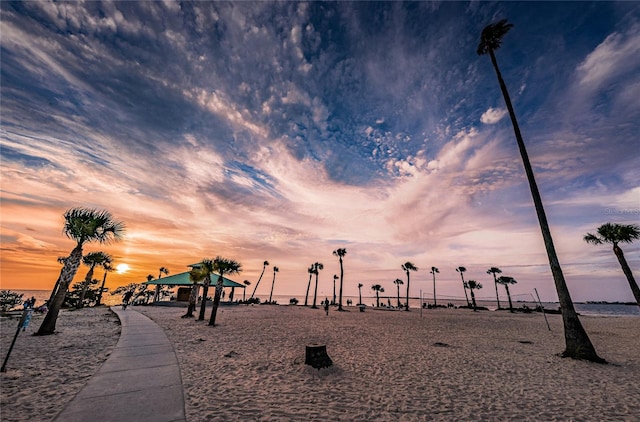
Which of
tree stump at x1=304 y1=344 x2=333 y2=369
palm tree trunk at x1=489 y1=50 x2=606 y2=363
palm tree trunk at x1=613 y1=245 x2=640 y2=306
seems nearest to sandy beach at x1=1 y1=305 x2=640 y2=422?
tree stump at x1=304 y1=344 x2=333 y2=369

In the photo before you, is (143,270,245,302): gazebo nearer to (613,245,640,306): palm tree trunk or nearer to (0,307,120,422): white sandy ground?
(0,307,120,422): white sandy ground

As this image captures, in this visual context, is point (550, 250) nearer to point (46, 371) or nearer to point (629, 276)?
point (629, 276)

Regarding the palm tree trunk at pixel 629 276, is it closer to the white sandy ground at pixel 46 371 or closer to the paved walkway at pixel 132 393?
the paved walkway at pixel 132 393

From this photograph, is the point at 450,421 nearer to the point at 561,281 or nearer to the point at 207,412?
the point at 207,412

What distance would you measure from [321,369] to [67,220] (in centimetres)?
1828

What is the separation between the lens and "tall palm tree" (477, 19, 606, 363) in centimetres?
1209

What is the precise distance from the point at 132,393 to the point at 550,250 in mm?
18758

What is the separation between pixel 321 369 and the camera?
9.45 meters

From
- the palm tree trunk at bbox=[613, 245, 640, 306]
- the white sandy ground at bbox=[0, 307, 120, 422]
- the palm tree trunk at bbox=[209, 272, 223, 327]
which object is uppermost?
the palm tree trunk at bbox=[613, 245, 640, 306]

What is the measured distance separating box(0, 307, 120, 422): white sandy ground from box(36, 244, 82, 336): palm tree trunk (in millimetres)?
877

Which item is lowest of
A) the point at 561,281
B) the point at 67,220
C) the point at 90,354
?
the point at 90,354

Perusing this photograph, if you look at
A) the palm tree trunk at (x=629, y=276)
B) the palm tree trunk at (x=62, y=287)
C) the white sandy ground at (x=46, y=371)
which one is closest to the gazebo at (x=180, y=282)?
the palm tree trunk at (x=62, y=287)

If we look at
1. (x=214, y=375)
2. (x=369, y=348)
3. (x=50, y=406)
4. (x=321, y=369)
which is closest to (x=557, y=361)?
(x=369, y=348)

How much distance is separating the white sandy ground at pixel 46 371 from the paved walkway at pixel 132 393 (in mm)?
454
